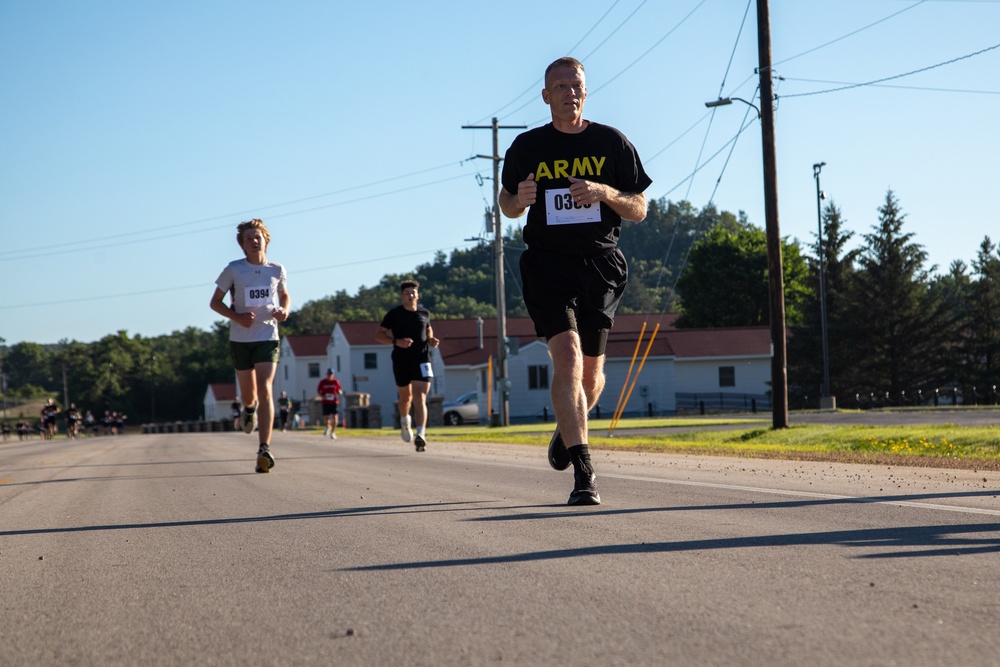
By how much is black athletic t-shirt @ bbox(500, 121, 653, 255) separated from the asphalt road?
1.51 m

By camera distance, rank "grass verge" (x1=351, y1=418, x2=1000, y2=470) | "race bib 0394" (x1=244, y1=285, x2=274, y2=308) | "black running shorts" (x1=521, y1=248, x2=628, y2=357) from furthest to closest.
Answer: "grass verge" (x1=351, y1=418, x2=1000, y2=470)
"race bib 0394" (x1=244, y1=285, x2=274, y2=308)
"black running shorts" (x1=521, y1=248, x2=628, y2=357)

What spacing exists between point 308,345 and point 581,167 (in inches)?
3412

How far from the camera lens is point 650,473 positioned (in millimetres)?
9180

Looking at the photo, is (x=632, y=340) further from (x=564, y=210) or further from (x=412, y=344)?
(x=564, y=210)

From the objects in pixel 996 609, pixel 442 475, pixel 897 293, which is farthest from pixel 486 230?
pixel 996 609

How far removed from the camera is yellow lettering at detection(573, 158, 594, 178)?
6.54 metres

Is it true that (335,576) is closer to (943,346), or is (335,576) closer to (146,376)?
(943,346)

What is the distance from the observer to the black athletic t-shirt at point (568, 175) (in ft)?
21.3

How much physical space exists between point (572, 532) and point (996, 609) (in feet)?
7.00

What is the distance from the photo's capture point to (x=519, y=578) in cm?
397

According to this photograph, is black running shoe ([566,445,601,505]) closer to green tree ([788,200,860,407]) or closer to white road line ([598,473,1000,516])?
white road line ([598,473,1000,516])

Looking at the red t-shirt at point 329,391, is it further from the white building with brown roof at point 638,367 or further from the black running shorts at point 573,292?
the black running shorts at point 573,292

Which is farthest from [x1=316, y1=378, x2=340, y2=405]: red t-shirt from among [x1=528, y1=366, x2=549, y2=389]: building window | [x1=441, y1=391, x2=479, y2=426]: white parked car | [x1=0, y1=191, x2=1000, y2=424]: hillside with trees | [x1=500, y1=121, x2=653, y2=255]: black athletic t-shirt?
[x1=528, y1=366, x2=549, y2=389]: building window

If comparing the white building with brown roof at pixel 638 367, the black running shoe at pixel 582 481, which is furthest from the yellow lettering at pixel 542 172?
the white building with brown roof at pixel 638 367
